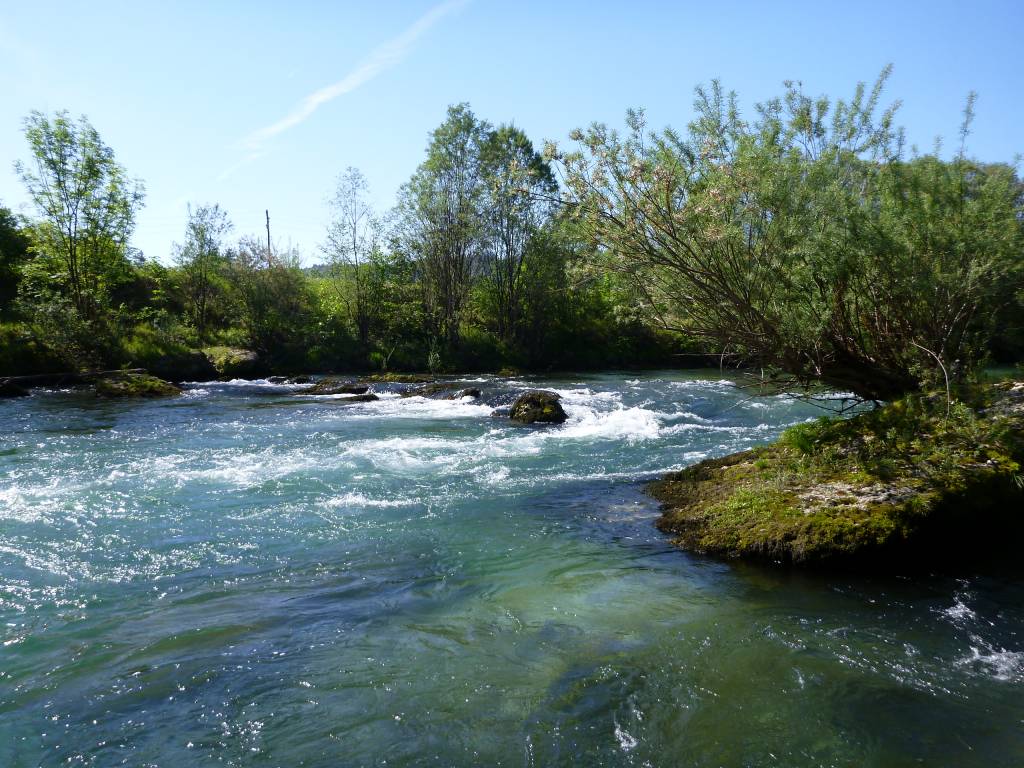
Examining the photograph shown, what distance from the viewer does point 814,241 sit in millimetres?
7531

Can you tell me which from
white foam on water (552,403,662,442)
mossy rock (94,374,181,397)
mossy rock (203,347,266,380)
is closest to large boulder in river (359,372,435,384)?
mossy rock (203,347,266,380)

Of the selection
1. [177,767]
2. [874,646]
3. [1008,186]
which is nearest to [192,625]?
[177,767]

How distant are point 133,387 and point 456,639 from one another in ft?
67.5

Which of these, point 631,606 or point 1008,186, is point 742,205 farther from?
point 631,606

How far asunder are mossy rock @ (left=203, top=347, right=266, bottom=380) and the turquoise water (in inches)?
777

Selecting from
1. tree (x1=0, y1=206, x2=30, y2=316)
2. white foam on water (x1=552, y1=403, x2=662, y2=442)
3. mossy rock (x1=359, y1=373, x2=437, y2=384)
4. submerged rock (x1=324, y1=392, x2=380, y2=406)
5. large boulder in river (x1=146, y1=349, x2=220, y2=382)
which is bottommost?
white foam on water (x1=552, y1=403, x2=662, y2=442)

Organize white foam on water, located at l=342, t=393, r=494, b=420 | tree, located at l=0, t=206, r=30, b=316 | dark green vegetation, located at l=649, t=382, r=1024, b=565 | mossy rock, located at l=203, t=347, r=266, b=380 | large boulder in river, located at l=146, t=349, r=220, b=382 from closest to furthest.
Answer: dark green vegetation, located at l=649, t=382, r=1024, b=565, white foam on water, located at l=342, t=393, r=494, b=420, large boulder in river, located at l=146, t=349, r=220, b=382, mossy rock, located at l=203, t=347, r=266, b=380, tree, located at l=0, t=206, r=30, b=316

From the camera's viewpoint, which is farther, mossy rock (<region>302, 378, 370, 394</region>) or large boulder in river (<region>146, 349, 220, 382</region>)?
large boulder in river (<region>146, 349, 220, 382</region>)

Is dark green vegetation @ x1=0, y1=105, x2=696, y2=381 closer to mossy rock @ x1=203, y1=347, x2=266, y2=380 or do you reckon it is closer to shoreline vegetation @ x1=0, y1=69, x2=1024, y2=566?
mossy rock @ x1=203, y1=347, x2=266, y2=380

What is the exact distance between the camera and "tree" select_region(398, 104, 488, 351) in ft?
107

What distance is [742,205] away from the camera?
25.4 ft

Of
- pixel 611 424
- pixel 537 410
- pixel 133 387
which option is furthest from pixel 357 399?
pixel 611 424

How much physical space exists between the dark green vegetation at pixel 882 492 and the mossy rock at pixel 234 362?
83.2 ft

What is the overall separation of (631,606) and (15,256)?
1515 inches
